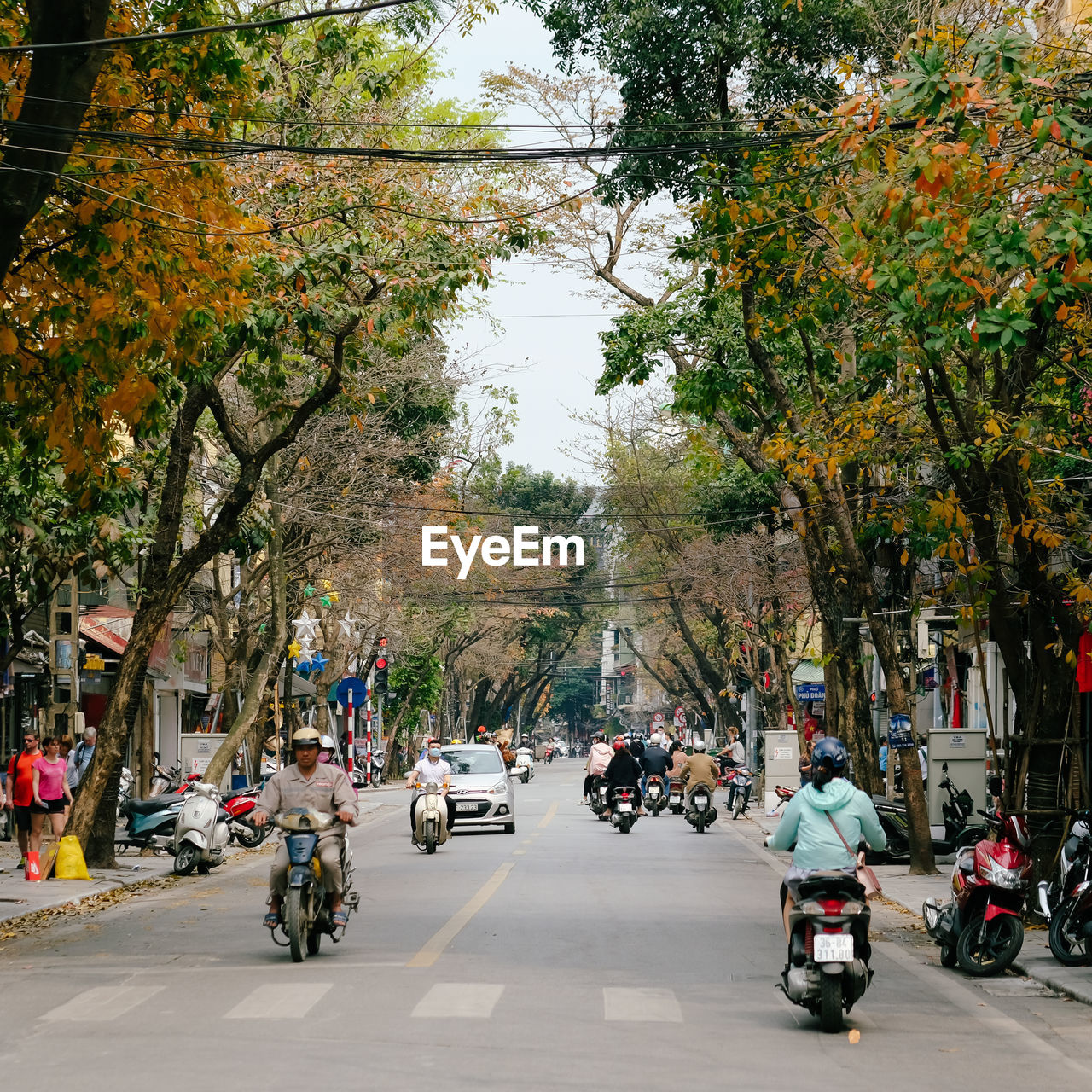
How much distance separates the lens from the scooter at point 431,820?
2528cm

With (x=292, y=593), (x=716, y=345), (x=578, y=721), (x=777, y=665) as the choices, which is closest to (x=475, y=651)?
(x=777, y=665)

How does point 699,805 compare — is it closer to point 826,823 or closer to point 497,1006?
point 497,1006

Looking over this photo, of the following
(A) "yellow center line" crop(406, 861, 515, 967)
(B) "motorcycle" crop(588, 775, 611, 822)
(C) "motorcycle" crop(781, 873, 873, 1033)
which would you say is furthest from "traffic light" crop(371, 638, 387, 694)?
(C) "motorcycle" crop(781, 873, 873, 1033)

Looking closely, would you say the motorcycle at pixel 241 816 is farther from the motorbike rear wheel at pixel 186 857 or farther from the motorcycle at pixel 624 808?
the motorcycle at pixel 624 808

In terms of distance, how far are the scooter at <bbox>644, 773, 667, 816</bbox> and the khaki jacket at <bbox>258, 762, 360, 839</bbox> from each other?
23.7m

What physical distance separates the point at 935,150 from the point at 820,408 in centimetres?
918

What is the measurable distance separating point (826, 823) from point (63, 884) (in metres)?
12.2

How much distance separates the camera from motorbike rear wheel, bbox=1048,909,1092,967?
12500 mm

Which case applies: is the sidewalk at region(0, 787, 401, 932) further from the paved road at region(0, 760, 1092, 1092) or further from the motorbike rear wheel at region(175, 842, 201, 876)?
the paved road at region(0, 760, 1092, 1092)

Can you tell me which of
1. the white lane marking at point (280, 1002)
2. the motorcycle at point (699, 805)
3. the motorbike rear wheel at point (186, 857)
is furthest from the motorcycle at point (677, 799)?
the white lane marking at point (280, 1002)

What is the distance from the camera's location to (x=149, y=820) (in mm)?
24453

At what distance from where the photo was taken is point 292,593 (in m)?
34.7

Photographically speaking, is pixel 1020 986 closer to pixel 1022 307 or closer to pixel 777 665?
pixel 1022 307

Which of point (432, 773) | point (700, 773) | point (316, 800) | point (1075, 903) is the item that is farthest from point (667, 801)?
point (316, 800)
